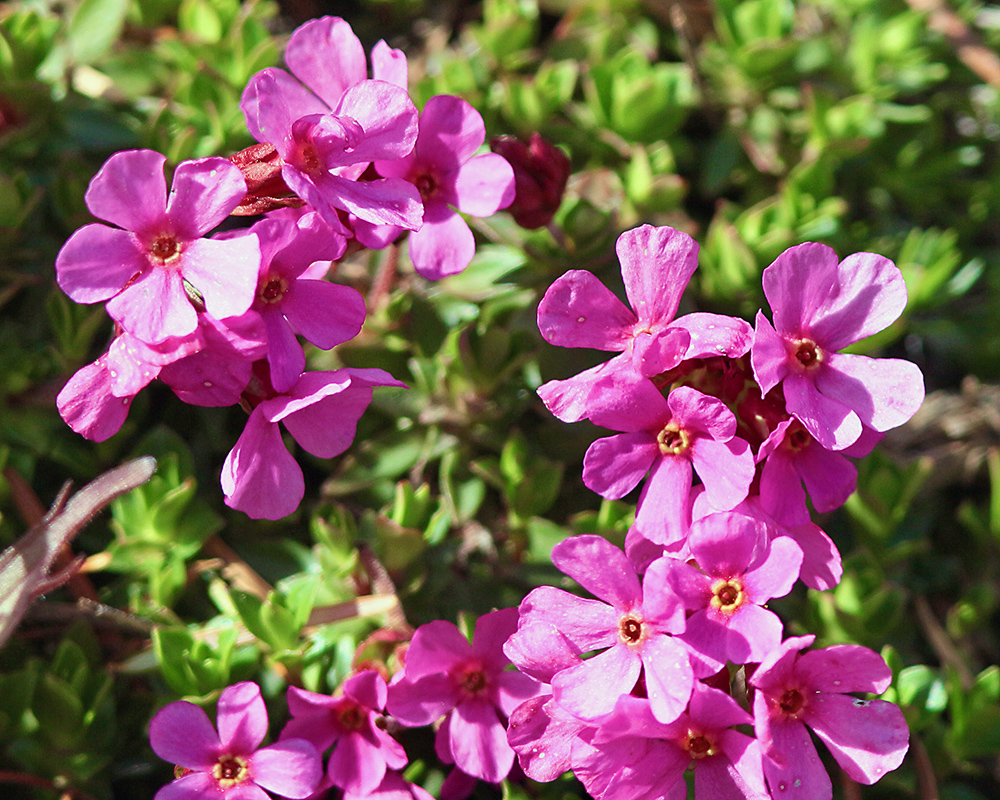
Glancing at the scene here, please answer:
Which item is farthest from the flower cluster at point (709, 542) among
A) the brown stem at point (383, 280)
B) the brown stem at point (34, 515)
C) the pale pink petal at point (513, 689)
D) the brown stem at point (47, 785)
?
the brown stem at point (34, 515)

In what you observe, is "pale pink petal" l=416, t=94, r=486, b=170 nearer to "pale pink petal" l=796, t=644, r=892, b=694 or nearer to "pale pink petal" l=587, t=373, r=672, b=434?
"pale pink petal" l=587, t=373, r=672, b=434

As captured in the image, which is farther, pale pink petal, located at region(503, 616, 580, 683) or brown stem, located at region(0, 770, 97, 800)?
brown stem, located at region(0, 770, 97, 800)

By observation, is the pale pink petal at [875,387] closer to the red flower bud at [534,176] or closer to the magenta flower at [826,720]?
the magenta flower at [826,720]

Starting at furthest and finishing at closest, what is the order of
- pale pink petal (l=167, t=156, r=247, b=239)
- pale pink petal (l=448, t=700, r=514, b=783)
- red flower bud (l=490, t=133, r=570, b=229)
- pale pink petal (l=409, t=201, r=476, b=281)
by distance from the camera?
red flower bud (l=490, t=133, r=570, b=229), pale pink petal (l=409, t=201, r=476, b=281), pale pink petal (l=448, t=700, r=514, b=783), pale pink petal (l=167, t=156, r=247, b=239)

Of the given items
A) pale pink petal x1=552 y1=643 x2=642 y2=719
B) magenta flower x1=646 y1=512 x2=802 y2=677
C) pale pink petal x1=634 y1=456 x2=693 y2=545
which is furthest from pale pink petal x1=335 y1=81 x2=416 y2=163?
pale pink petal x1=552 y1=643 x2=642 y2=719

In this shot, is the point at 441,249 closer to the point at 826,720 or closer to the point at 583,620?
the point at 583,620

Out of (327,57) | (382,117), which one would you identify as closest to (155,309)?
(382,117)

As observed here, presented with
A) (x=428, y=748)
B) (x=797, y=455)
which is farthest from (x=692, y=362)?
(x=428, y=748)

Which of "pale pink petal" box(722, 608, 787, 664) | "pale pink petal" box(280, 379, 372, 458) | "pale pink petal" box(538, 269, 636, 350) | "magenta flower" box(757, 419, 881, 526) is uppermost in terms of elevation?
"pale pink petal" box(538, 269, 636, 350)
